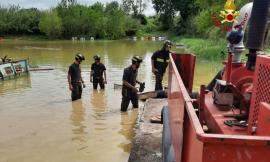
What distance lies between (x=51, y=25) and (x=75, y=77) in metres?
58.5

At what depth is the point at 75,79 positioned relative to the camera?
12.1 meters

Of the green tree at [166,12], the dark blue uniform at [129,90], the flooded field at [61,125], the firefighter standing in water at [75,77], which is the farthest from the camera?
the green tree at [166,12]

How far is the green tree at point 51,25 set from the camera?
68.4m

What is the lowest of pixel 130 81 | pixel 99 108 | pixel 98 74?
pixel 99 108

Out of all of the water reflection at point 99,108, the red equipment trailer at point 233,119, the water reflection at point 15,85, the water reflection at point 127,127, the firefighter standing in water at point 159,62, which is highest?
the red equipment trailer at point 233,119

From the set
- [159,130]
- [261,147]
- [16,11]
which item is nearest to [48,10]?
[16,11]

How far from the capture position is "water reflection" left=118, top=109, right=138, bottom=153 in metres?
7.92

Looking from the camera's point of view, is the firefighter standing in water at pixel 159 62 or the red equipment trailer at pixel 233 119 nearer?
the red equipment trailer at pixel 233 119

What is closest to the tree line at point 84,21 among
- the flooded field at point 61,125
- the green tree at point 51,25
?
the green tree at point 51,25

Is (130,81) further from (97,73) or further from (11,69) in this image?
(11,69)

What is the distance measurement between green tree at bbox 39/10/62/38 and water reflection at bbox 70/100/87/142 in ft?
191

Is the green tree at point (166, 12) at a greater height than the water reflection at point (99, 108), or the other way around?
the green tree at point (166, 12)

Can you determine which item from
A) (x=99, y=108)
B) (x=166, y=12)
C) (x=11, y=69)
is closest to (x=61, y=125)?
(x=99, y=108)

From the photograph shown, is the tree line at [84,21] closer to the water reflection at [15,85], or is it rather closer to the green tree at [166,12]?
the green tree at [166,12]
